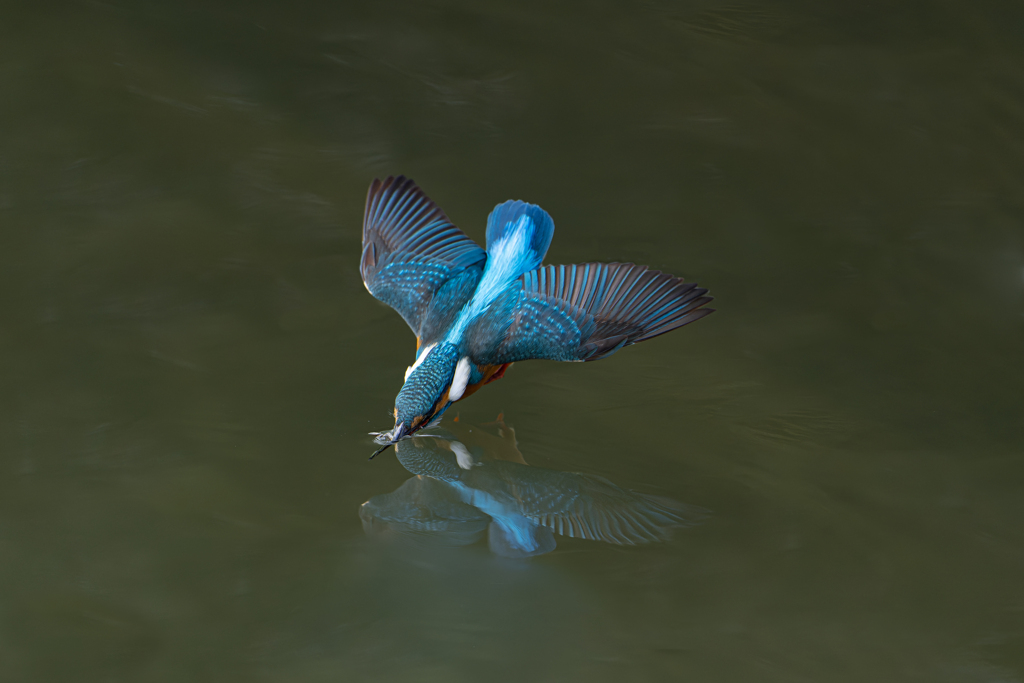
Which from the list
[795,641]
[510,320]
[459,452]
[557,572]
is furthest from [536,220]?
[795,641]

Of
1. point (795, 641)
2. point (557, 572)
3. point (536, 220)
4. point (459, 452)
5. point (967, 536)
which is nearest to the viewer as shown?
point (795, 641)

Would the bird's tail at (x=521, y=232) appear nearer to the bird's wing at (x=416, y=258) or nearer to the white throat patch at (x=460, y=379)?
the bird's wing at (x=416, y=258)

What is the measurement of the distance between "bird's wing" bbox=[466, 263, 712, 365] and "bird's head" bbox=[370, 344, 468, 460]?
0.06m

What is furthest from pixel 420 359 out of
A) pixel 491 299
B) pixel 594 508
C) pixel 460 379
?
pixel 594 508

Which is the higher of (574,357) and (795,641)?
(574,357)

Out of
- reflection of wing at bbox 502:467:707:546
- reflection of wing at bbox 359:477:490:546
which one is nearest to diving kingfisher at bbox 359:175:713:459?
reflection of wing at bbox 359:477:490:546

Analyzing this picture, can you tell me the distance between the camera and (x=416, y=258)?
2.22 meters

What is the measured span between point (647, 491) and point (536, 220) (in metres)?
0.69

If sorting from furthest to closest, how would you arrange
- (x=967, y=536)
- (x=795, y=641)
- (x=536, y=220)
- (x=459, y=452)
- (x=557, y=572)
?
1. (x=536, y=220)
2. (x=459, y=452)
3. (x=967, y=536)
4. (x=557, y=572)
5. (x=795, y=641)

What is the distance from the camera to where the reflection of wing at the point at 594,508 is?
1812mm

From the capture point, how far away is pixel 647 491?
6.25ft

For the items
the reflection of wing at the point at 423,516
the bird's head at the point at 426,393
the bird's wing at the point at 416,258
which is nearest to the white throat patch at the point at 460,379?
the bird's head at the point at 426,393

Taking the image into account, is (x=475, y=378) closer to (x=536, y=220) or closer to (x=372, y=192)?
(x=536, y=220)

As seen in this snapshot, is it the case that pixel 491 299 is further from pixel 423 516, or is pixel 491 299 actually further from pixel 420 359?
pixel 423 516
